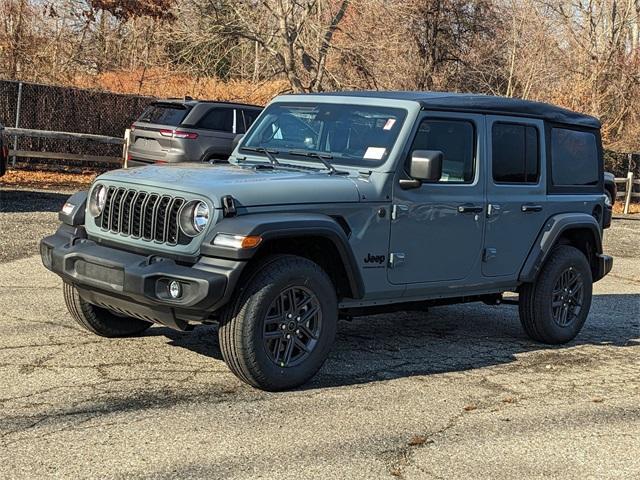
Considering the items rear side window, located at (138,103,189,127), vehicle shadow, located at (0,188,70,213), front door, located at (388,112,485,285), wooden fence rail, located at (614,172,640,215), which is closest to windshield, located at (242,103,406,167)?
front door, located at (388,112,485,285)

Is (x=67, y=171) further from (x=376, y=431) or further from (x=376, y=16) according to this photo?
(x=376, y=431)

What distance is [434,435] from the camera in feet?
16.9

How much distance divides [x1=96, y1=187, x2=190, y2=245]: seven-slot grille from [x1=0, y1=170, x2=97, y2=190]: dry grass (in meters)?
12.4

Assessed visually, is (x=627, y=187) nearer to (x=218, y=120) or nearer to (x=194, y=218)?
(x=218, y=120)

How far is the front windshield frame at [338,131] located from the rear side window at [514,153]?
1.01 metres

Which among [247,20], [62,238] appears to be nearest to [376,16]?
[247,20]

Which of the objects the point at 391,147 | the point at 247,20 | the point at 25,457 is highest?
the point at 247,20

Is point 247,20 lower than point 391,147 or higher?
higher

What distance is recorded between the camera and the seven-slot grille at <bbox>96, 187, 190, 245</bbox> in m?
5.62

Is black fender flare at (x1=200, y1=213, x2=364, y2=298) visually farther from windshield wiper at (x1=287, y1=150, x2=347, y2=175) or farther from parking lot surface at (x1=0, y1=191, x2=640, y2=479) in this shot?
parking lot surface at (x1=0, y1=191, x2=640, y2=479)

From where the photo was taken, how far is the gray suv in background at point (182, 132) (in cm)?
1561

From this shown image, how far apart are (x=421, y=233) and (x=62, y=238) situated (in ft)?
7.83

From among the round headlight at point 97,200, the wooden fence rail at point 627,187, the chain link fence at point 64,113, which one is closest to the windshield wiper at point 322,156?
the round headlight at point 97,200

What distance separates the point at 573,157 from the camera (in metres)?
8.02
